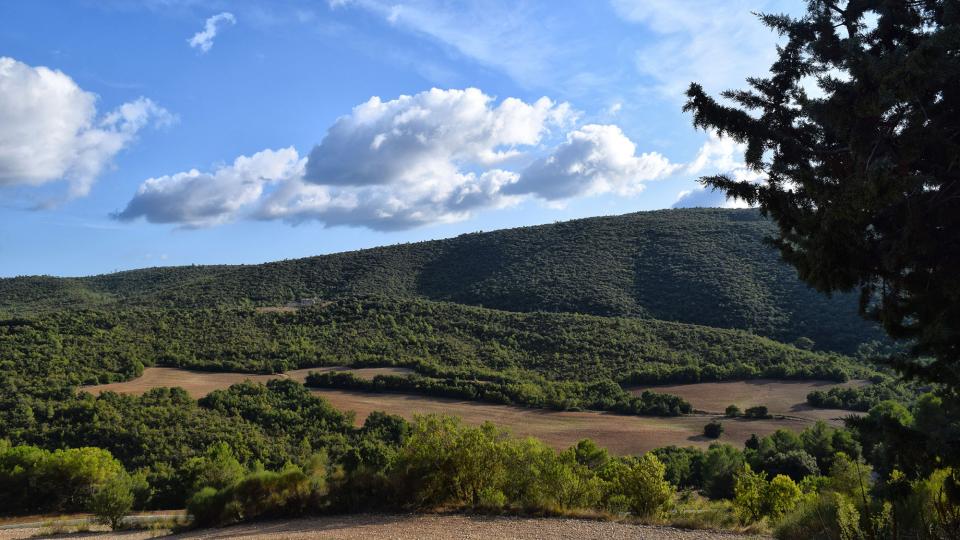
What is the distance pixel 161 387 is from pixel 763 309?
5830cm

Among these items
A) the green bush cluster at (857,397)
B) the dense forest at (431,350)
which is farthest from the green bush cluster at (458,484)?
the green bush cluster at (857,397)

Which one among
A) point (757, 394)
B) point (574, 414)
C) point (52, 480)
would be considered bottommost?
point (574, 414)

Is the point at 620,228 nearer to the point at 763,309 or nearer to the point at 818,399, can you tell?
the point at 763,309

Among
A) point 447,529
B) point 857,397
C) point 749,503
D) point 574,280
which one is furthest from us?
point 574,280

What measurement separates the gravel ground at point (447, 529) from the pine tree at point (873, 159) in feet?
21.7

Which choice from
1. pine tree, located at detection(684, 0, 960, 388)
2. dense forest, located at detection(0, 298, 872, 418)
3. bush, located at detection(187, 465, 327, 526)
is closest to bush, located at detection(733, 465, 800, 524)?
pine tree, located at detection(684, 0, 960, 388)

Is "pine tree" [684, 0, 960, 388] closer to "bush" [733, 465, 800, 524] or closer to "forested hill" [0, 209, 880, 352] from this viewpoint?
"bush" [733, 465, 800, 524]

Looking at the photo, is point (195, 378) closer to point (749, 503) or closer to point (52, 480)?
point (52, 480)

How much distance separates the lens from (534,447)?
17078 mm

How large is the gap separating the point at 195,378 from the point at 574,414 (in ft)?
87.2

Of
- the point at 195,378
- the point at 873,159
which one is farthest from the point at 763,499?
the point at 195,378

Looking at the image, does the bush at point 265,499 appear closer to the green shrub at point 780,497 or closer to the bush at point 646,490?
the bush at point 646,490

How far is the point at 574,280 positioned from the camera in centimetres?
7962

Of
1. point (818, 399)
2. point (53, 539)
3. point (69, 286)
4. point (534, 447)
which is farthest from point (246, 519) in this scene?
point (69, 286)
